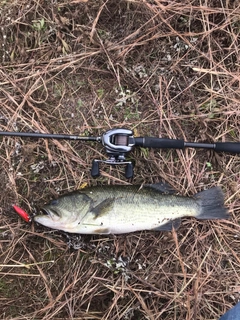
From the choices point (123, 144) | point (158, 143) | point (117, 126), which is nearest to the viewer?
point (123, 144)

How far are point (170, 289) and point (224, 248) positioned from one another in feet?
2.07

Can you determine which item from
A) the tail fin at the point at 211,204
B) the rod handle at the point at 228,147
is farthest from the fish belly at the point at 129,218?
the rod handle at the point at 228,147

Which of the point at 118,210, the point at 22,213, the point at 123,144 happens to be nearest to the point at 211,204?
the point at 118,210

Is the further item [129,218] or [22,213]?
[22,213]

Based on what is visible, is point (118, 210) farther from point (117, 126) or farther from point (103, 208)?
point (117, 126)

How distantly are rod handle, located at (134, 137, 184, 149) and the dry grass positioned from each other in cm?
21

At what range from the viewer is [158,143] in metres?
3.55

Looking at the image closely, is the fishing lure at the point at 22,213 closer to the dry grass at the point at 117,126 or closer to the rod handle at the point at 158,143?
the dry grass at the point at 117,126

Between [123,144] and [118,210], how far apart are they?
1.88 feet

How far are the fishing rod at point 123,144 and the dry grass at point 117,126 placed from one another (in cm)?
19

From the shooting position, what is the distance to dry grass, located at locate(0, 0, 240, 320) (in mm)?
3688

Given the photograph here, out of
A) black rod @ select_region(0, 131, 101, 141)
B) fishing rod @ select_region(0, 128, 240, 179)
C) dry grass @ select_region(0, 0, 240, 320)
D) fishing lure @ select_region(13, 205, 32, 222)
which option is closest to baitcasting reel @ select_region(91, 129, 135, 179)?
fishing rod @ select_region(0, 128, 240, 179)

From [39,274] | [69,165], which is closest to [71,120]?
[69,165]

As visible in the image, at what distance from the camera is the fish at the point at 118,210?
3.45 m
